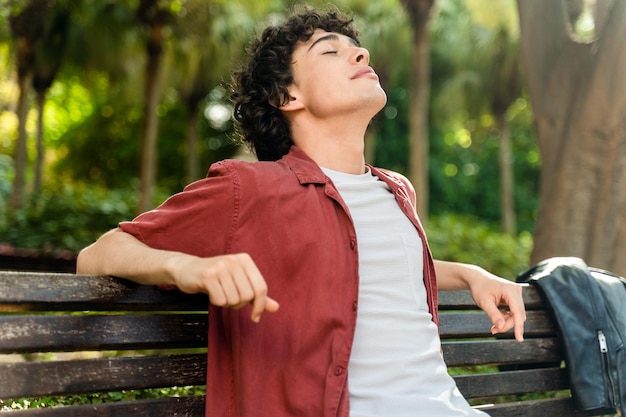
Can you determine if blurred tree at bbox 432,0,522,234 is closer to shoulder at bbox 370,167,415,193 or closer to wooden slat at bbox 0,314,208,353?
shoulder at bbox 370,167,415,193

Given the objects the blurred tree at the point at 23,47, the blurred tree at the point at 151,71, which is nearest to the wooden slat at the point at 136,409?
the blurred tree at the point at 23,47

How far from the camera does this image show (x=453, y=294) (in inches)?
118

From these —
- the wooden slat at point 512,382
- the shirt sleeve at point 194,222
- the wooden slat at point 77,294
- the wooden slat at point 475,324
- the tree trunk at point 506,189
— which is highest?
the shirt sleeve at point 194,222

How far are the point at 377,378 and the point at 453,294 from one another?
3.01 feet

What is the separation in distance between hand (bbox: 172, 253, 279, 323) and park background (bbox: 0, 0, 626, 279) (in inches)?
62.6

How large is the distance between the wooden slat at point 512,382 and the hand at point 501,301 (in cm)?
39

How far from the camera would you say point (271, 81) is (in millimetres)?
2848

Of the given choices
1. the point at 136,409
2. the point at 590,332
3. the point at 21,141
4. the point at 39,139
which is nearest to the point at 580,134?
the point at 590,332

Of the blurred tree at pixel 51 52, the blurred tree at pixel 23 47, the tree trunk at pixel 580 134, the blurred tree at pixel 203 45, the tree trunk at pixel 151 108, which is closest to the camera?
the tree trunk at pixel 580 134

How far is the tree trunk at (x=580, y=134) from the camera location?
5270 mm

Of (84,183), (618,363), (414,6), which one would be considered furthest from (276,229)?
(84,183)

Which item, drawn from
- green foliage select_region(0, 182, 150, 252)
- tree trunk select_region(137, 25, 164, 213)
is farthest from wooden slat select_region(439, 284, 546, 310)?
tree trunk select_region(137, 25, 164, 213)

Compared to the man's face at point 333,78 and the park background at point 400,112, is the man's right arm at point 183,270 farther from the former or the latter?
the park background at point 400,112

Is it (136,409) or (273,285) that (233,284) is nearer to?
(273,285)
